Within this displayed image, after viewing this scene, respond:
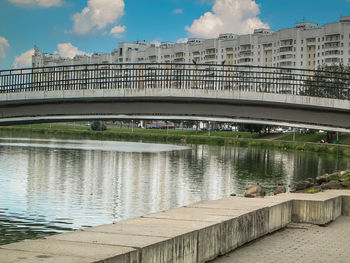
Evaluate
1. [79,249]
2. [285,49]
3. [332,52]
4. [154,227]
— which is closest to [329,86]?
[154,227]

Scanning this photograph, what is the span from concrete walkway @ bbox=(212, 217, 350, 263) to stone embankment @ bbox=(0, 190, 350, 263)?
0.15 meters

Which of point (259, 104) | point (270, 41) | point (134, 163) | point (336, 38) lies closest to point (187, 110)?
point (259, 104)

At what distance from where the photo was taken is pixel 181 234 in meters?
7.57

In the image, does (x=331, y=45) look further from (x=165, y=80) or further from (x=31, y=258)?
(x=31, y=258)

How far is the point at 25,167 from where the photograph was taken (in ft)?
115

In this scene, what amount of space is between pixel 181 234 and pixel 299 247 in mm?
3158

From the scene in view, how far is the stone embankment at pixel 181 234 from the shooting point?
20.4 feet

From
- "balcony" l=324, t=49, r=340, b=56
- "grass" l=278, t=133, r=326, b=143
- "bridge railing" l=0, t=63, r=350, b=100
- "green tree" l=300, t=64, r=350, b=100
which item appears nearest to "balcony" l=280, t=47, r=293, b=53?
"balcony" l=324, t=49, r=340, b=56

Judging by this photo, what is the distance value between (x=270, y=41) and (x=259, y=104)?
391 feet

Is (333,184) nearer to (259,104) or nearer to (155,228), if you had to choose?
(259,104)

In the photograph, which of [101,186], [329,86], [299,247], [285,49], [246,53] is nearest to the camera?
[299,247]

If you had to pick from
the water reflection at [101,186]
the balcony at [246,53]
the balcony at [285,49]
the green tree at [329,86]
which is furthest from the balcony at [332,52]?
the water reflection at [101,186]

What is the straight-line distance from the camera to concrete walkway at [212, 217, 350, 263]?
358 inches

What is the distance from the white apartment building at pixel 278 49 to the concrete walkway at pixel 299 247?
10866 centimetres
